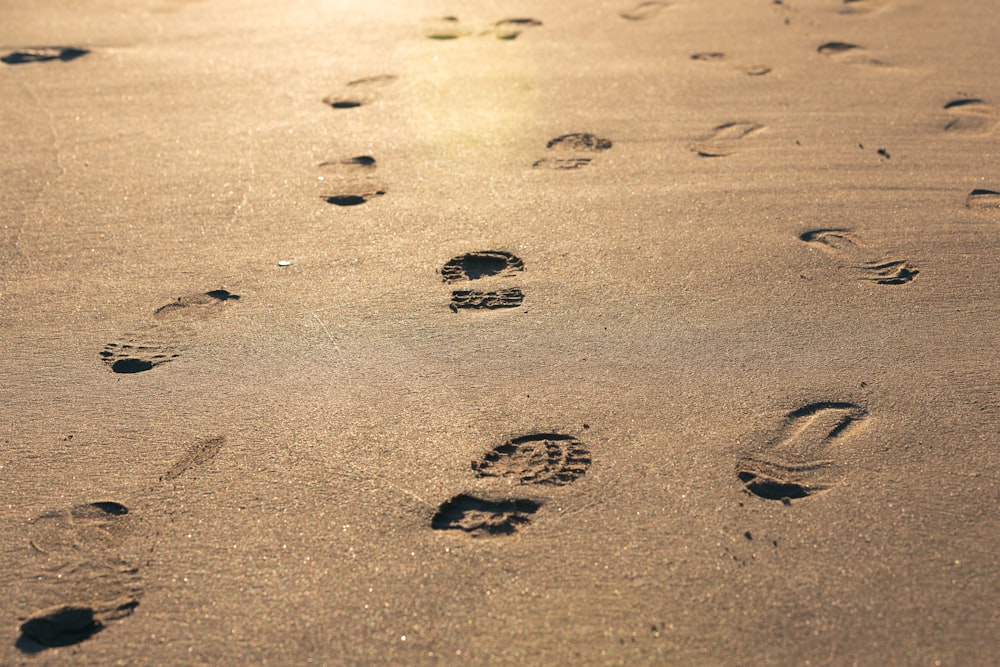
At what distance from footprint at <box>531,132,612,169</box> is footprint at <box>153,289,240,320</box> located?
1.39 metres

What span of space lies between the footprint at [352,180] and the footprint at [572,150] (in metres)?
0.65

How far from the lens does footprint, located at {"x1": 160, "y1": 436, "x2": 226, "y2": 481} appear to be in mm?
2424

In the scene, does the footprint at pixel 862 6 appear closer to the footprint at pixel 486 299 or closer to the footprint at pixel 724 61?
the footprint at pixel 724 61

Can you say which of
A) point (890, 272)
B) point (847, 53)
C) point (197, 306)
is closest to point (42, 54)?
point (197, 306)

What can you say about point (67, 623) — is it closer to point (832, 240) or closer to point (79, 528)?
point (79, 528)

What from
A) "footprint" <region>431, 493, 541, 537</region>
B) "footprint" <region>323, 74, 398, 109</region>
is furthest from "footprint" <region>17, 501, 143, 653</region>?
"footprint" <region>323, 74, 398, 109</region>

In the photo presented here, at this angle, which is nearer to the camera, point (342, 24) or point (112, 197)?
point (112, 197)

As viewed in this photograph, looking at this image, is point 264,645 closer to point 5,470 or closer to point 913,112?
point 5,470

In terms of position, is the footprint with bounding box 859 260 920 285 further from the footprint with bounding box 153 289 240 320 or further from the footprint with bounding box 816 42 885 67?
the footprint with bounding box 153 289 240 320

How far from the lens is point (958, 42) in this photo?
4.80 metres

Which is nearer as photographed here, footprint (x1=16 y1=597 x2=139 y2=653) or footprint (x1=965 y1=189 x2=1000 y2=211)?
footprint (x1=16 y1=597 x2=139 y2=653)

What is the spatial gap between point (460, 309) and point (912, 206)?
174 centimetres


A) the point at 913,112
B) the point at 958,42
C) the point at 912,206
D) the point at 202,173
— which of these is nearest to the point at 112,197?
the point at 202,173

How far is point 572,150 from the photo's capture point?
155 inches
